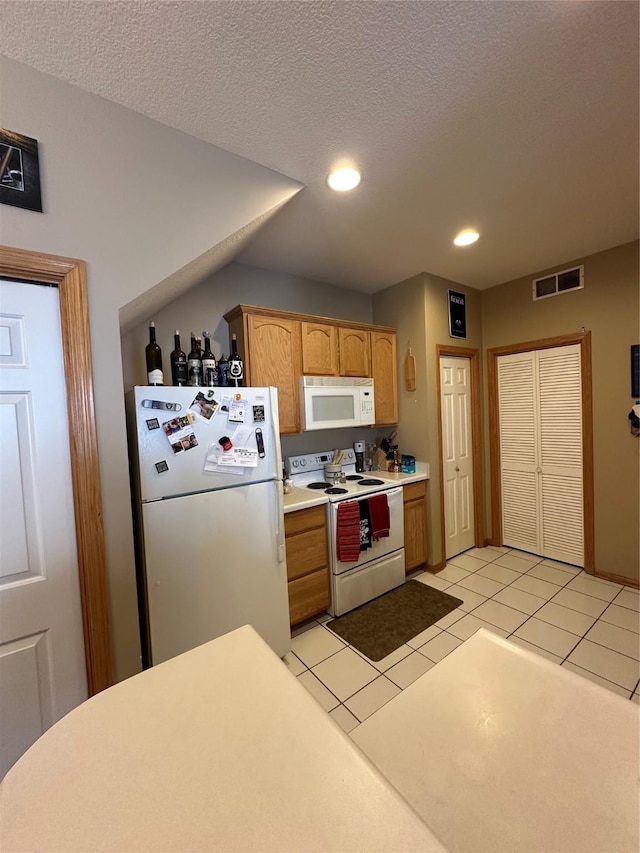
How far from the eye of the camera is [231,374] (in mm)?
2133

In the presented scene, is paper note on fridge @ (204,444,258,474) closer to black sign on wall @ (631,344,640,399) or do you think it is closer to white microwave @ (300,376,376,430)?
white microwave @ (300,376,376,430)

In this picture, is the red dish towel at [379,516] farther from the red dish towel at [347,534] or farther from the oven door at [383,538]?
the red dish towel at [347,534]

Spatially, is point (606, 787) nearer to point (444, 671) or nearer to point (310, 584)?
point (444, 671)

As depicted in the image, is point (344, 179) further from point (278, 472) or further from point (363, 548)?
point (363, 548)

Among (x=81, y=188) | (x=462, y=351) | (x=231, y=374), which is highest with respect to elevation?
(x=81, y=188)

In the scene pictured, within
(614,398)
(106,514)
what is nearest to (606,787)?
(106,514)

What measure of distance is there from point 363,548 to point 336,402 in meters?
1.17

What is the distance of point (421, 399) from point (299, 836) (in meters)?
2.90

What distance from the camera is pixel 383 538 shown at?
2691mm

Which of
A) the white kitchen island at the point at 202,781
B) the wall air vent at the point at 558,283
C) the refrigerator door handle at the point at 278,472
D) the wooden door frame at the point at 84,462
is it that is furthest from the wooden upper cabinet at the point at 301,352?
the white kitchen island at the point at 202,781

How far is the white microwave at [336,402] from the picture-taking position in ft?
8.61

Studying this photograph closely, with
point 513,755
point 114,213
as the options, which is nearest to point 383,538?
point 513,755

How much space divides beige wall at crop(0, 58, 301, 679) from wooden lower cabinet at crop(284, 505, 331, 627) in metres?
1.03

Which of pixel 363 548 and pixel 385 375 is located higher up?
pixel 385 375
